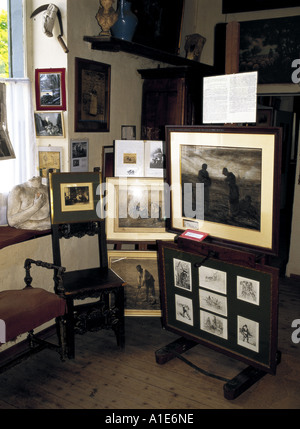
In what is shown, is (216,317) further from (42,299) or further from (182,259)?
(42,299)

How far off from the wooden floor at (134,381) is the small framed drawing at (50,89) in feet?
5.63

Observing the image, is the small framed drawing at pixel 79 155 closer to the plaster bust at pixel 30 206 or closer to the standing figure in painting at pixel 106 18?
the plaster bust at pixel 30 206

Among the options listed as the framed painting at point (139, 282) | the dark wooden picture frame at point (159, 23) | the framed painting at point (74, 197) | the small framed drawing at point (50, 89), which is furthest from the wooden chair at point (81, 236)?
the dark wooden picture frame at point (159, 23)

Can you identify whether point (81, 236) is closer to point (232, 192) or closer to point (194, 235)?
point (194, 235)

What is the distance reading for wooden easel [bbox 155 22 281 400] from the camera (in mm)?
2463

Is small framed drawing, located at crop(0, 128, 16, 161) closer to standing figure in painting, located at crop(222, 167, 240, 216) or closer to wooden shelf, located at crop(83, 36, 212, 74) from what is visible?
wooden shelf, located at crop(83, 36, 212, 74)

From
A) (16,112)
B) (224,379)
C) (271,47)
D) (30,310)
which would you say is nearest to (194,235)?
(224,379)

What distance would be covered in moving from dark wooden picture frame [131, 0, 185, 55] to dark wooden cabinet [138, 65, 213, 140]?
31 cm

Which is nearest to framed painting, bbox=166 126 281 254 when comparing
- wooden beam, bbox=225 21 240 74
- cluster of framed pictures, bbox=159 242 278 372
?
cluster of framed pictures, bbox=159 242 278 372

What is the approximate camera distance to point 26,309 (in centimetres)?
251

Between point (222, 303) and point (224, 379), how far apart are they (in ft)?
1.47

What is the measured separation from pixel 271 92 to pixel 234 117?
7.25ft

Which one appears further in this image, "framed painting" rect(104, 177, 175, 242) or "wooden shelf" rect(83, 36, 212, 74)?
"framed painting" rect(104, 177, 175, 242)

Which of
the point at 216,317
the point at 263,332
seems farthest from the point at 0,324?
the point at 263,332
